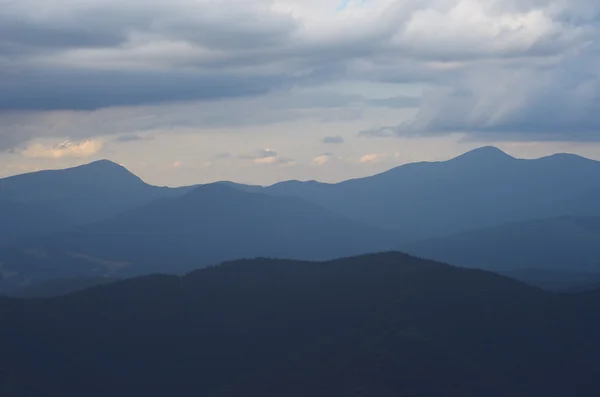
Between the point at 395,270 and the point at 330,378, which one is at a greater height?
the point at 395,270

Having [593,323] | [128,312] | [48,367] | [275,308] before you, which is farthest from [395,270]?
[48,367]

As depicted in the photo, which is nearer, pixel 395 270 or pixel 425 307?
pixel 425 307

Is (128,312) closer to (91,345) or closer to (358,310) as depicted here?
(91,345)

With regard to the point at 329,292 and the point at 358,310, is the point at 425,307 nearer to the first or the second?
the point at 358,310

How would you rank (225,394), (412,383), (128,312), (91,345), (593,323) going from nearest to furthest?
(412,383), (225,394), (593,323), (91,345), (128,312)

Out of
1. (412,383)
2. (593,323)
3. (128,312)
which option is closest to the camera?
Answer: (412,383)

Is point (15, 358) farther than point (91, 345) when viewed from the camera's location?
No

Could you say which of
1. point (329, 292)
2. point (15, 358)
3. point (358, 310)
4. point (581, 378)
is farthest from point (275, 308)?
point (581, 378)
